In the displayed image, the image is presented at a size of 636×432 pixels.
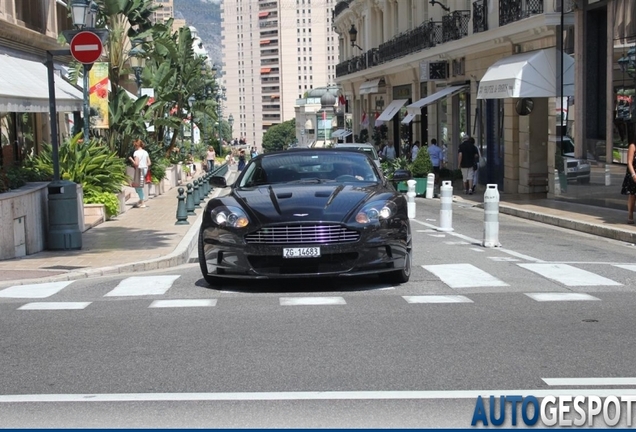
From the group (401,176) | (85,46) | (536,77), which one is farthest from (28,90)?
(536,77)

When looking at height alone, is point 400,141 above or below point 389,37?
below

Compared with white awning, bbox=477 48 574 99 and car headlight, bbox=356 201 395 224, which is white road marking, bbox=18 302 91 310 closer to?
car headlight, bbox=356 201 395 224

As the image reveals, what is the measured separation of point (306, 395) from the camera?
6125 millimetres

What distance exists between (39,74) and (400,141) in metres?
30.6

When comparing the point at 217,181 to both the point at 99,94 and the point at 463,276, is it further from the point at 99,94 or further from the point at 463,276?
the point at 99,94

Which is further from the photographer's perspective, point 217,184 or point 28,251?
point 28,251

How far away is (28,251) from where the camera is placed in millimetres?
15211

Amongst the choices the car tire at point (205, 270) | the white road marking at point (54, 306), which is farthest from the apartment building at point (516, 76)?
the white road marking at point (54, 306)

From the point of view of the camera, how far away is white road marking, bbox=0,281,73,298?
35.9 feet

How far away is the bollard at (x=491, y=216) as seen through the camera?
15117mm

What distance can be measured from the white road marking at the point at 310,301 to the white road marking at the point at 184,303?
28.4 inches

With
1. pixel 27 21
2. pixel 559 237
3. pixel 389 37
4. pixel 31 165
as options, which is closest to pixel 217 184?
pixel 559 237

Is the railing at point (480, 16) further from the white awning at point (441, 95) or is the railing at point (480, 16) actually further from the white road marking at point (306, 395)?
the white road marking at point (306, 395)

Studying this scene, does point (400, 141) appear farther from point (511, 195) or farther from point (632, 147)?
point (632, 147)
